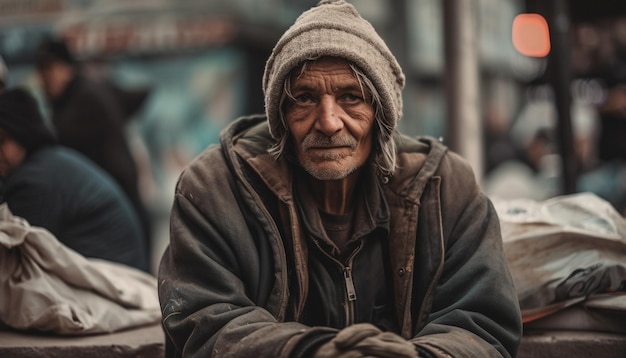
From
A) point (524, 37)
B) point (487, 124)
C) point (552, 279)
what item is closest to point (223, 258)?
point (552, 279)

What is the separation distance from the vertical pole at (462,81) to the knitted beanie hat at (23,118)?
2.21m

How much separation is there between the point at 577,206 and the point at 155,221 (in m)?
7.11

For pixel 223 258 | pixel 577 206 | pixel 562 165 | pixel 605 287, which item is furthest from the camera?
pixel 562 165

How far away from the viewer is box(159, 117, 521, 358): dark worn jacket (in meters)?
2.89

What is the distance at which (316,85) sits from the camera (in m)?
3.03

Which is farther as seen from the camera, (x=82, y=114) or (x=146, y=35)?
(x=146, y=35)

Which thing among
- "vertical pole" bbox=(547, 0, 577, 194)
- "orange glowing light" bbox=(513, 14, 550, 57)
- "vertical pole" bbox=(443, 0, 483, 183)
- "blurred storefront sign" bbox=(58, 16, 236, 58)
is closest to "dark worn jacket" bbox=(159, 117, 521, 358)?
"vertical pole" bbox=(443, 0, 483, 183)

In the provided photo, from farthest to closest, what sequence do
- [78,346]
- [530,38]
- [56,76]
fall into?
[530,38] < [56,76] < [78,346]

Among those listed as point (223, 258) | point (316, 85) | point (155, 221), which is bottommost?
point (155, 221)

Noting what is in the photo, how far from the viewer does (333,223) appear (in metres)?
3.21

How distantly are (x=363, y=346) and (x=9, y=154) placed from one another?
2.38 meters

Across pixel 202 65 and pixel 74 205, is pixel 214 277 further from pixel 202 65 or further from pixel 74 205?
pixel 202 65

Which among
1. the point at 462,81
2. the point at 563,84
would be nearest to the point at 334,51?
the point at 462,81

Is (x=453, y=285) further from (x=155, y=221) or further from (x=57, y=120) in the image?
(x=155, y=221)
